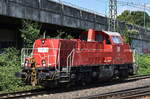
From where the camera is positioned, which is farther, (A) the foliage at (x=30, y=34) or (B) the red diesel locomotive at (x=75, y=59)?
(A) the foliage at (x=30, y=34)

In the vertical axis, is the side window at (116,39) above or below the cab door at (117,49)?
above

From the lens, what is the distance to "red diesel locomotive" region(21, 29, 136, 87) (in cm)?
1502

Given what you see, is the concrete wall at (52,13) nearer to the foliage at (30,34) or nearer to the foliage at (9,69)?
the foliage at (30,34)

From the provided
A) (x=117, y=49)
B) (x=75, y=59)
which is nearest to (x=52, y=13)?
(x=117, y=49)

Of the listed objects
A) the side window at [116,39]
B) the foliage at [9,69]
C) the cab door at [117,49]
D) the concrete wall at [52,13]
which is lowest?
the foliage at [9,69]

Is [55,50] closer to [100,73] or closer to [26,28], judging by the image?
[100,73]

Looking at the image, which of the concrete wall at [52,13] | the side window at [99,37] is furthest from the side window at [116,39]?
the concrete wall at [52,13]

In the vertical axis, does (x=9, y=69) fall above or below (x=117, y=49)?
below

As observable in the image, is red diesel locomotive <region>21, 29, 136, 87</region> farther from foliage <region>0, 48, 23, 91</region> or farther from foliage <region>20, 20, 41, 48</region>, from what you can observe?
foliage <region>20, 20, 41, 48</region>

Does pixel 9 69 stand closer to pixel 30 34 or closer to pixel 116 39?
pixel 30 34

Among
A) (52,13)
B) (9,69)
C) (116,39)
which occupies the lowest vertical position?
(9,69)

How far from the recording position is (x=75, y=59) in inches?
629

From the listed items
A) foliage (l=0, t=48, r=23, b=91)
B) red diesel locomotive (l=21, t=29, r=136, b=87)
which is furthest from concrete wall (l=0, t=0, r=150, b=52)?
red diesel locomotive (l=21, t=29, r=136, b=87)

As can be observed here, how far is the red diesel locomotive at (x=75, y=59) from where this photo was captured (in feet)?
49.3
